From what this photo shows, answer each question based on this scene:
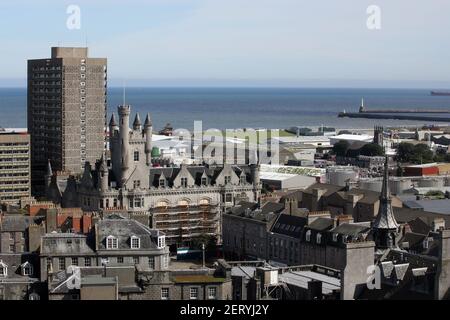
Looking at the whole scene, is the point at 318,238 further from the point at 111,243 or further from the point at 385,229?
the point at 111,243

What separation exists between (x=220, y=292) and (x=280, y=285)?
3.52 m

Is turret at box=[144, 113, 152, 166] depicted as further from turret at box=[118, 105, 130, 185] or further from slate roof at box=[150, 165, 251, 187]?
turret at box=[118, 105, 130, 185]

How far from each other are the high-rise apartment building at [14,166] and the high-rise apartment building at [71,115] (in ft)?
22.6

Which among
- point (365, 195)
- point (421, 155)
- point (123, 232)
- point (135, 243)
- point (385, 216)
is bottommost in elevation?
point (135, 243)

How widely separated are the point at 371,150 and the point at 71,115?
4687 centimetres

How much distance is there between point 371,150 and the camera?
13612 centimetres

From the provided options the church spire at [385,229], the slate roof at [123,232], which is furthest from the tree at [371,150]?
the slate roof at [123,232]

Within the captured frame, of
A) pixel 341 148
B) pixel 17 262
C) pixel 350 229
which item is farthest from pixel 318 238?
pixel 341 148

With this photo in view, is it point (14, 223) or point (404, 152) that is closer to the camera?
point (14, 223)

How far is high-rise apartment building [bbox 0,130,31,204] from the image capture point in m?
94.1

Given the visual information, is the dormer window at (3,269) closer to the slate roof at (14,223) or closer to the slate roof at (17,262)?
the slate roof at (17,262)

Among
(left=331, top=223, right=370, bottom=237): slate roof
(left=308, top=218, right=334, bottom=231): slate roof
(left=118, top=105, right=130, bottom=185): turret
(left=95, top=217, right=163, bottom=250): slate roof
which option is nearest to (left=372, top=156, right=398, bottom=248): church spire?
(left=331, top=223, right=370, bottom=237): slate roof

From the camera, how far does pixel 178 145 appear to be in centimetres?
13425

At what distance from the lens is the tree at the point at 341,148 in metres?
140
